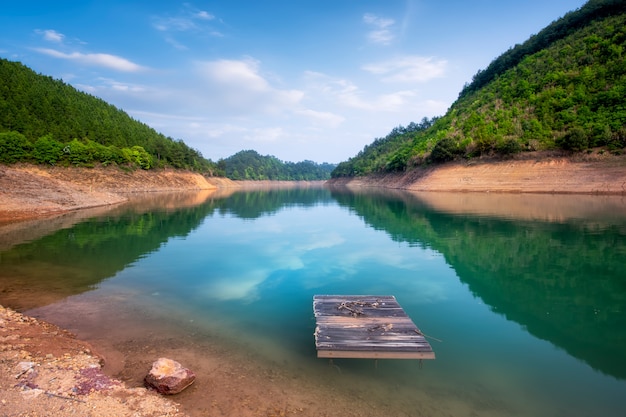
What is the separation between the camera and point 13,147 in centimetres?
6381

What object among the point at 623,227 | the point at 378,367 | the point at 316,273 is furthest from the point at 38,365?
the point at 623,227

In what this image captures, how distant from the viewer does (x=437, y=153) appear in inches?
3108

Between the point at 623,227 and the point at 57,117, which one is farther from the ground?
the point at 57,117

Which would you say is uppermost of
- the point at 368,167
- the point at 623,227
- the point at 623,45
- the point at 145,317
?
the point at 623,45

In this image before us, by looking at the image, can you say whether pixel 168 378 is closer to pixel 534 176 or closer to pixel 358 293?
pixel 358 293

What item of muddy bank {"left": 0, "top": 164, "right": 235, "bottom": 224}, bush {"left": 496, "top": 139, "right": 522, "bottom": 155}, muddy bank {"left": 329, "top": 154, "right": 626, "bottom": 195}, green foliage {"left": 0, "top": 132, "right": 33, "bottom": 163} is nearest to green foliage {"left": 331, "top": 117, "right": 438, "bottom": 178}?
muddy bank {"left": 329, "top": 154, "right": 626, "bottom": 195}

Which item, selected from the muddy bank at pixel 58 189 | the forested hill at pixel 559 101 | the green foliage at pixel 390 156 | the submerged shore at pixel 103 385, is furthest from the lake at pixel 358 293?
the green foliage at pixel 390 156

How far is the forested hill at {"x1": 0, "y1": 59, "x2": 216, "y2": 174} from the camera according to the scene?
221 ft

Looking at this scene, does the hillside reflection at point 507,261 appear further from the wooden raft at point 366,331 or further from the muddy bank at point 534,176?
the muddy bank at point 534,176

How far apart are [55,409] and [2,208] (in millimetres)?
36504

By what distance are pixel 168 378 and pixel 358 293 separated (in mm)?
7766

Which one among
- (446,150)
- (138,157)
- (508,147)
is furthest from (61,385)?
(138,157)

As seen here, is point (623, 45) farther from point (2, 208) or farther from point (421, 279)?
point (2, 208)

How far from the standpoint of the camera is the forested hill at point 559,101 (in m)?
55.6
